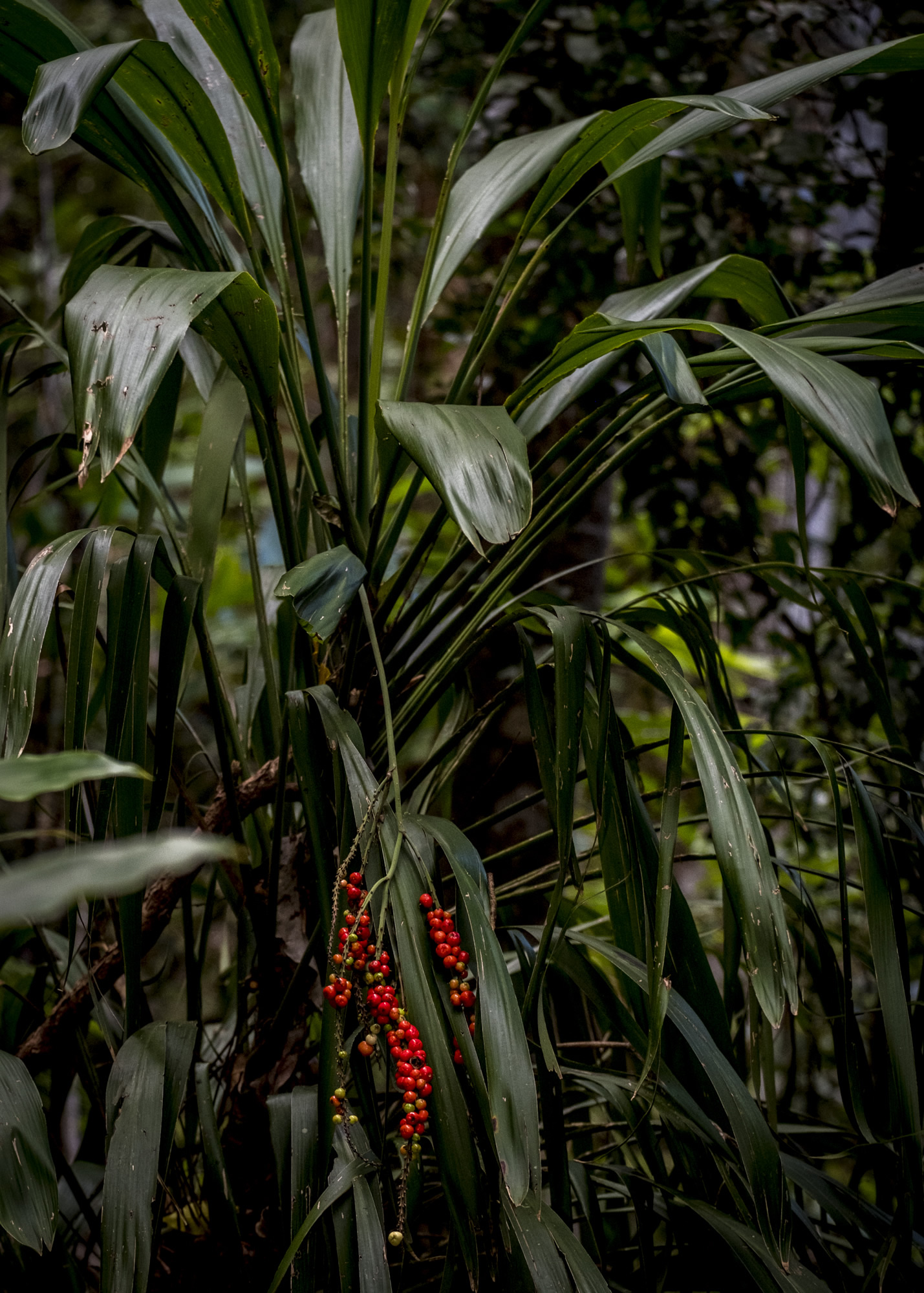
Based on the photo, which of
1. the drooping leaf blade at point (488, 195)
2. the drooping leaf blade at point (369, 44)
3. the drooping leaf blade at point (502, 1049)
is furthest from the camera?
the drooping leaf blade at point (488, 195)

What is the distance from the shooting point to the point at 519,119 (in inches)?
46.4

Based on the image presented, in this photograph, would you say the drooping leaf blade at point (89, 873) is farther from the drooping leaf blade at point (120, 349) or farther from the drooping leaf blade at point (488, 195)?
the drooping leaf blade at point (488, 195)

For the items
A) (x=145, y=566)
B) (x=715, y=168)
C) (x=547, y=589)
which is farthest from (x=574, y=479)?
(x=715, y=168)

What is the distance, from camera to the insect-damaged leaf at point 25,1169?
1.45ft

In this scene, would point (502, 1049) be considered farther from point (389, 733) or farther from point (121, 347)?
point (121, 347)

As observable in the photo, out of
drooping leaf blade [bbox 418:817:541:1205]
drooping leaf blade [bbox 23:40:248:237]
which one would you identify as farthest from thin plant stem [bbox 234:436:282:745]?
drooping leaf blade [bbox 418:817:541:1205]

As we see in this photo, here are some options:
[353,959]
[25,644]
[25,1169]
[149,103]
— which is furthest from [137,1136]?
[149,103]

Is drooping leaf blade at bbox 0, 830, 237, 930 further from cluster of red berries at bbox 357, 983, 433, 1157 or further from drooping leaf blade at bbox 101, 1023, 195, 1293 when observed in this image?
drooping leaf blade at bbox 101, 1023, 195, 1293

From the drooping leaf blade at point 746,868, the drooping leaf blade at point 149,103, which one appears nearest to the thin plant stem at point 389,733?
the drooping leaf blade at point 746,868

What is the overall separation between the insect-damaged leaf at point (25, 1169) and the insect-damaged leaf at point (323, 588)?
305mm

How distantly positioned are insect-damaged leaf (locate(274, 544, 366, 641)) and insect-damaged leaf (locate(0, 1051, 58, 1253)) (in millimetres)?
305

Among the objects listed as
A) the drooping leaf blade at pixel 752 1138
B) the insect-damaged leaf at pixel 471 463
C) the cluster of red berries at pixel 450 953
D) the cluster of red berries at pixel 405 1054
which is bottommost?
the drooping leaf blade at pixel 752 1138

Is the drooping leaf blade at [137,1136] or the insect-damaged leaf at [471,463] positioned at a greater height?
the insect-damaged leaf at [471,463]

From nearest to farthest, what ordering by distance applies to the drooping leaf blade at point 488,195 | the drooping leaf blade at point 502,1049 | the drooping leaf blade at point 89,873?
1. the drooping leaf blade at point 89,873
2. the drooping leaf blade at point 502,1049
3. the drooping leaf blade at point 488,195
